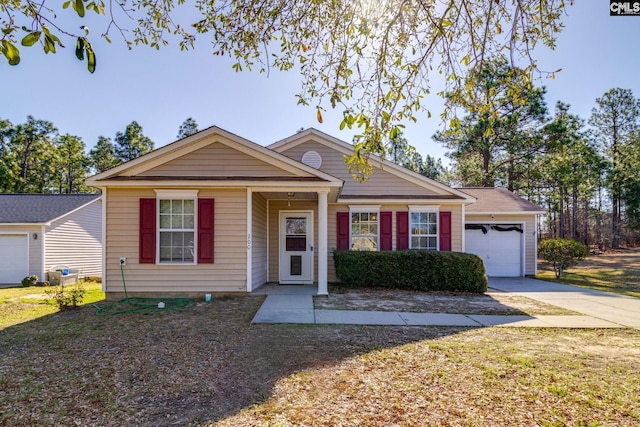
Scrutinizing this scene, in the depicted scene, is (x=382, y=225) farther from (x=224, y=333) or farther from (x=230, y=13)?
(x=230, y=13)

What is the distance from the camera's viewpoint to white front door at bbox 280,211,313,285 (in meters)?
10.6

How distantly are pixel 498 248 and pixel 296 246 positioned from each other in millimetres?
8228

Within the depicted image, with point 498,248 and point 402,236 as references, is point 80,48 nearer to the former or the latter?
point 402,236

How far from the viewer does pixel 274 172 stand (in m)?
8.37

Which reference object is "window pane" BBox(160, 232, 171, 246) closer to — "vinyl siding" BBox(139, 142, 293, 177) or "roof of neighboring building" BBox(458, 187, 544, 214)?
"vinyl siding" BBox(139, 142, 293, 177)

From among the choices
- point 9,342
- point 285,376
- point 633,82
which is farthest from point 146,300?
point 633,82

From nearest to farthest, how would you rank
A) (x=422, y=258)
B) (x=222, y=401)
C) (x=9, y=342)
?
(x=222, y=401), (x=9, y=342), (x=422, y=258)

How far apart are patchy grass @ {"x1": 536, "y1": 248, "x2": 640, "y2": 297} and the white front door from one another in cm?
916

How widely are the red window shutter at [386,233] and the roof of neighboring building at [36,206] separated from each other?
1339cm

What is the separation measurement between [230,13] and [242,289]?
19.5 ft

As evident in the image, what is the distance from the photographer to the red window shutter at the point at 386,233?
436 inches

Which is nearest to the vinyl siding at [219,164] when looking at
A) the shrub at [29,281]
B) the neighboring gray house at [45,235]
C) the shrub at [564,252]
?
the neighboring gray house at [45,235]

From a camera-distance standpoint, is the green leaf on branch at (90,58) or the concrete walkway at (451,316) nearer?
the green leaf on branch at (90,58)

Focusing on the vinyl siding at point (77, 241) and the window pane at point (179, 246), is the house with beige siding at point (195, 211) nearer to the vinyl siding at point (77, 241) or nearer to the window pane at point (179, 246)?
the window pane at point (179, 246)
